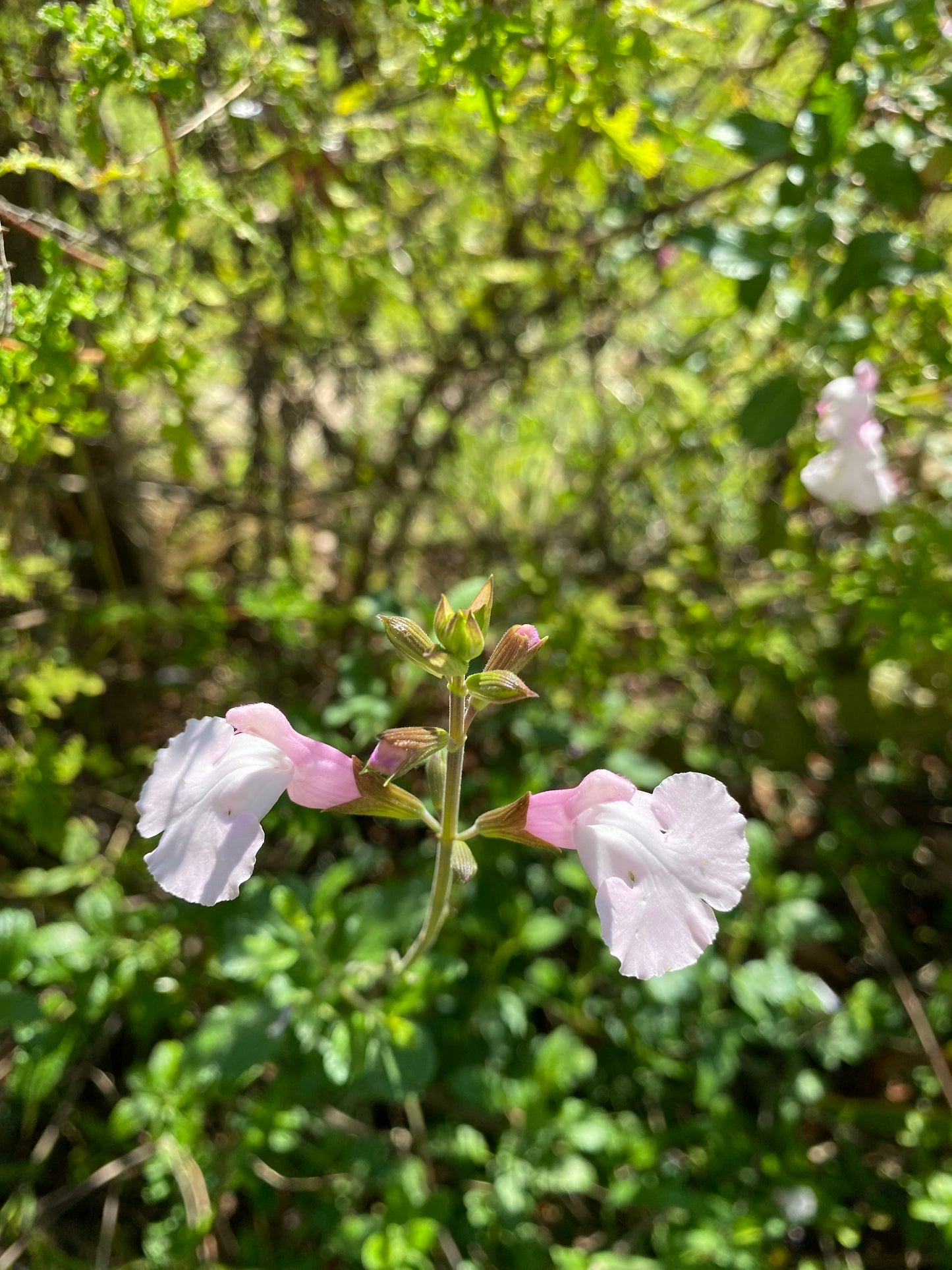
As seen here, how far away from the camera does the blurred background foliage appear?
58.6 inches

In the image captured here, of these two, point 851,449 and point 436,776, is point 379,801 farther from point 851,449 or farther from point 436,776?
point 851,449

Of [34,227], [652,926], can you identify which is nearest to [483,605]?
[652,926]

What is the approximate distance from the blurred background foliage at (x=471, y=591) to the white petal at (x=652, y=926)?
714 millimetres

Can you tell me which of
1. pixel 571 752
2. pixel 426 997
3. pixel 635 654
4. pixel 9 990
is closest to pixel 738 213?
pixel 635 654

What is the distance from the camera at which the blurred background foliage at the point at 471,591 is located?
149cm

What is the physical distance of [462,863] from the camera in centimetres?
101

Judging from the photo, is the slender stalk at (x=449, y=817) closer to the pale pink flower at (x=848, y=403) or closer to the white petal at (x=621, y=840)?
the white petal at (x=621, y=840)

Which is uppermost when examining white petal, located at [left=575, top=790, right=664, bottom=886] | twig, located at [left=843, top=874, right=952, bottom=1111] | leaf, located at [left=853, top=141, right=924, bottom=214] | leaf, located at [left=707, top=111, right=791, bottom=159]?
leaf, located at [left=707, top=111, right=791, bottom=159]

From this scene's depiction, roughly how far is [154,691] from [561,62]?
5.86 ft

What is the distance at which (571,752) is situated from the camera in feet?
7.52

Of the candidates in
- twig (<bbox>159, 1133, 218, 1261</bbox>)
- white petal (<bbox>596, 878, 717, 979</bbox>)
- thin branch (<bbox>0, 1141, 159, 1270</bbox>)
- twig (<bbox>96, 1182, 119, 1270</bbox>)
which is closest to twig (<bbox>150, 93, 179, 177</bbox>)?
white petal (<bbox>596, 878, 717, 979</bbox>)

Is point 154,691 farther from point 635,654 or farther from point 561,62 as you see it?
point 561,62

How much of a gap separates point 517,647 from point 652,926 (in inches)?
13.4

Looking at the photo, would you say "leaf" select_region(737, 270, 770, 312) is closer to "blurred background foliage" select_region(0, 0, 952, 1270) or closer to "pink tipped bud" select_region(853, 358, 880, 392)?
"blurred background foliage" select_region(0, 0, 952, 1270)
